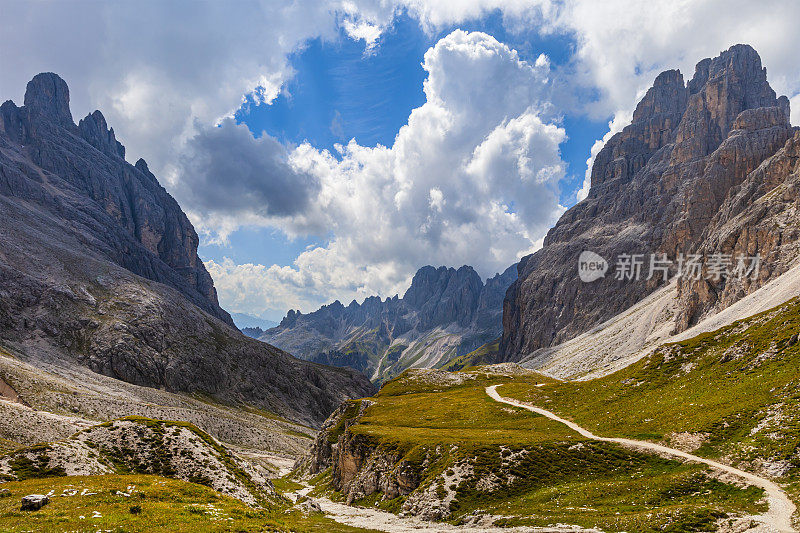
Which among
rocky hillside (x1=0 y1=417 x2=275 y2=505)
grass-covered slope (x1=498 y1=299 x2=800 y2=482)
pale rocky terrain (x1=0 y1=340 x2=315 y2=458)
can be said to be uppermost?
grass-covered slope (x1=498 y1=299 x2=800 y2=482)

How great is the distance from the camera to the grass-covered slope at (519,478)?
98.7 ft

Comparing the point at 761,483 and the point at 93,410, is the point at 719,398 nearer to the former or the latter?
the point at 761,483

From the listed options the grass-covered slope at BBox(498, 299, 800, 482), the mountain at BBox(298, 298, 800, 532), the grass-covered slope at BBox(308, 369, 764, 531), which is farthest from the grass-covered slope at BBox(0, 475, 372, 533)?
the grass-covered slope at BBox(498, 299, 800, 482)

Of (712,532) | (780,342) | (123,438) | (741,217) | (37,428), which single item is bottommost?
(37,428)

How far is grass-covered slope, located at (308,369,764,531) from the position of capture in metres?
30.1

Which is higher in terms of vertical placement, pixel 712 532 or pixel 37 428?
pixel 712 532

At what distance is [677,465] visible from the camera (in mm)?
37281

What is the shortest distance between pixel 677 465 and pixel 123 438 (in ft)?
171

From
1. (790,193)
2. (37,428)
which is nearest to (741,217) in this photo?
(790,193)

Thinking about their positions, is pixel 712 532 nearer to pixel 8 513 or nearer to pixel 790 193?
pixel 8 513

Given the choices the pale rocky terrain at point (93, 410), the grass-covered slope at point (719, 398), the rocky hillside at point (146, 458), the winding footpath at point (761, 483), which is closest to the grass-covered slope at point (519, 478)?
the winding footpath at point (761, 483)

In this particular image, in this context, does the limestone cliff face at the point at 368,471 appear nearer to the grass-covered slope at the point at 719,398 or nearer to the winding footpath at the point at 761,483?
the winding footpath at the point at 761,483

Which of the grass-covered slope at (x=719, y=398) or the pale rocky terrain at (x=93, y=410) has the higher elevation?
the grass-covered slope at (x=719, y=398)

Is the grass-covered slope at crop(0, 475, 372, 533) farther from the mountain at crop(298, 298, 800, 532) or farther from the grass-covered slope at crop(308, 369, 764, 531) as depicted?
the mountain at crop(298, 298, 800, 532)
